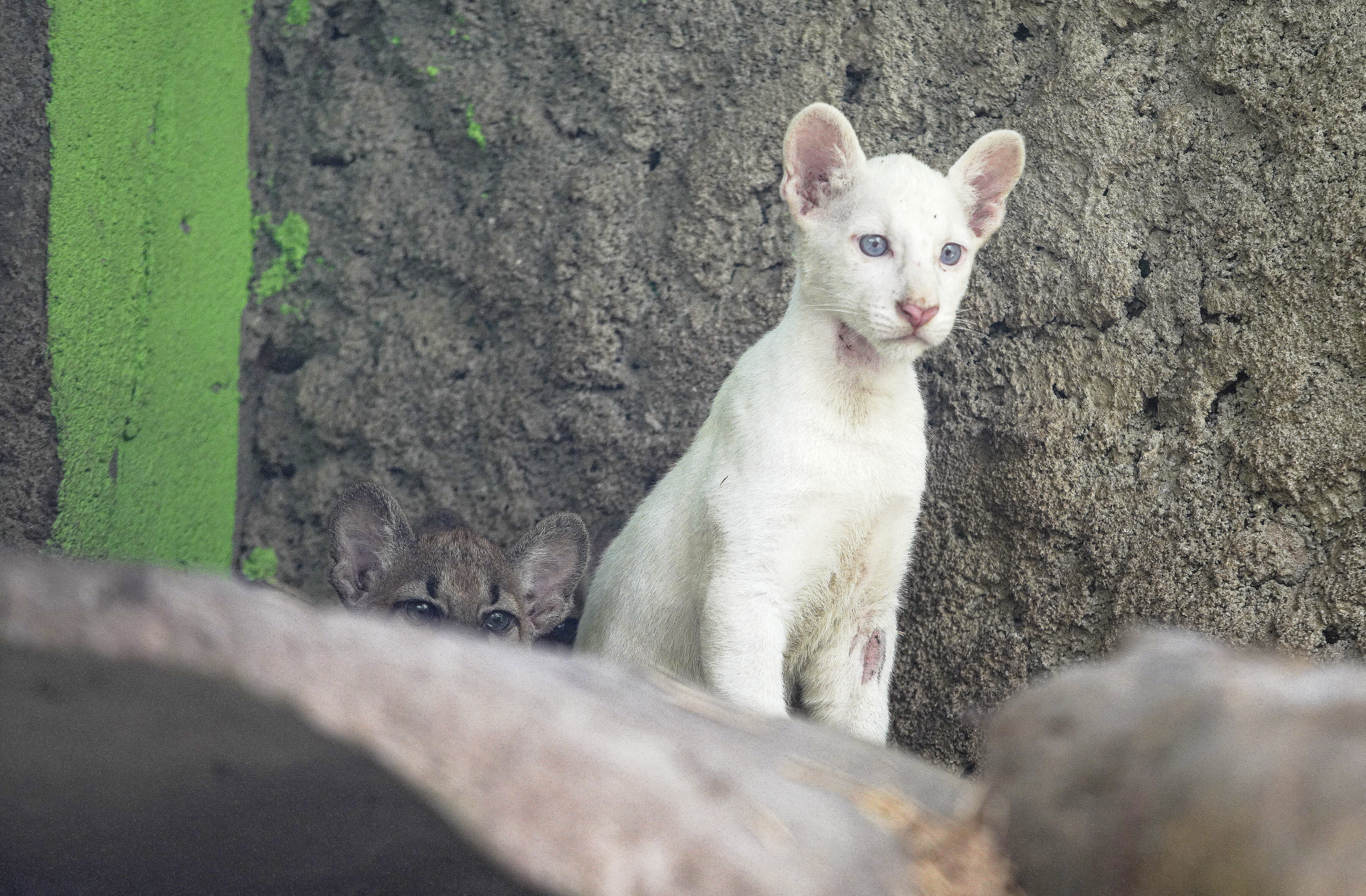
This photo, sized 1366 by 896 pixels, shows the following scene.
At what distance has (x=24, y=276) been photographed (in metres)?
3.14

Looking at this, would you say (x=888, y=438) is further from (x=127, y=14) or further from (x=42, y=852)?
(x=127, y=14)

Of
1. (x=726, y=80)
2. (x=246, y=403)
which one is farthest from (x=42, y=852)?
(x=726, y=80)

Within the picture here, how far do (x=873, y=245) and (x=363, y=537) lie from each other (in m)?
1.91

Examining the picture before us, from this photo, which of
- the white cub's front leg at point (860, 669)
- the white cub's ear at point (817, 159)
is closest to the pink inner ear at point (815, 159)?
the white cub's ear at point (817, 159)

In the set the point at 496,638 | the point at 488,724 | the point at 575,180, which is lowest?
the point at 496,638

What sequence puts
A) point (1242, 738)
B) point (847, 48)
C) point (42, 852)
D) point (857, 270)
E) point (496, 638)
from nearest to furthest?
point (1242, 738) < point (42, 852) < point (857, 270) < point (496, 638) < point (847, 48)

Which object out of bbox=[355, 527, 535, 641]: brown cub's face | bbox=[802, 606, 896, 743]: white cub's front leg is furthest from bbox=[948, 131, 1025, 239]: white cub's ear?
bbox=[355, 527, 535, 641]: brown cub's face

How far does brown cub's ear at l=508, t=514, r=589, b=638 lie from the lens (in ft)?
12.0

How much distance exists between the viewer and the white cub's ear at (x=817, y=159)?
2.91m

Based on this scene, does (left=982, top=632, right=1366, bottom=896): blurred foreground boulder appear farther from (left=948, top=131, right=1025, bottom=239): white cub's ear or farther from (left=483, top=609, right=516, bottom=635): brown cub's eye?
(left=483, top=609, right=516, bottom=635): brown cub's eye

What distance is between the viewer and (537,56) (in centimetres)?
404

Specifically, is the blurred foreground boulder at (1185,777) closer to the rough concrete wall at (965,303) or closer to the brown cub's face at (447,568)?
the rough concrete wall at (965,303)

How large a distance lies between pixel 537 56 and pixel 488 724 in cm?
322

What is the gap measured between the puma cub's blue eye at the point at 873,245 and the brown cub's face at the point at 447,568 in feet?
4.43
